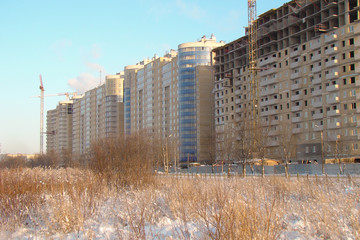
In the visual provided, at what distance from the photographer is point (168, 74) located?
398 ft

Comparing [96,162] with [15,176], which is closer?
[15,176]

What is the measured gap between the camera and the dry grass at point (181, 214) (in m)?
9.63

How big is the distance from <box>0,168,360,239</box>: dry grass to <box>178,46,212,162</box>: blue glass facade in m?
92.2

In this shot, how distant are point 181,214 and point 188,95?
3868 inches

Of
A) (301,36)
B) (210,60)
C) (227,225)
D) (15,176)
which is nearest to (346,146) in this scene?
(301,36)

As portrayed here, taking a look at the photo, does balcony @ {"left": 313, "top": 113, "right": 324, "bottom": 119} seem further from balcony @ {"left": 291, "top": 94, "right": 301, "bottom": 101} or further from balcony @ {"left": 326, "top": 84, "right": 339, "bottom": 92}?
balcony @ {"left": 291, "top": 94, "right": 301, "bottom": 101}

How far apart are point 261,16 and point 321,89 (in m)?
26.0

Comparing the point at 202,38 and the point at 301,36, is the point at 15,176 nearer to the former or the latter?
the point at 301,36

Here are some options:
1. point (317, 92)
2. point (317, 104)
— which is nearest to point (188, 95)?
point (317, 92)

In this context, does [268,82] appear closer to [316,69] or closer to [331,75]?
[316,69]

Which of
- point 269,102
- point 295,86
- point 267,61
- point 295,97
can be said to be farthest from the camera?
point 267,61

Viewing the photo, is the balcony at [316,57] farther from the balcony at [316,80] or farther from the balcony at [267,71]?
the balcony at [267,71]

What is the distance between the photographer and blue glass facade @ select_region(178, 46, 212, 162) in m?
110

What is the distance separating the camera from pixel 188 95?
365ft
